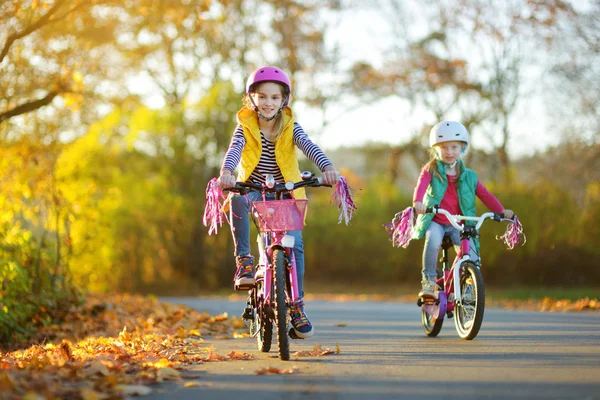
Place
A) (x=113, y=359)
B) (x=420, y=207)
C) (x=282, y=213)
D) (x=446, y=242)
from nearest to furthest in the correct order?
1. (x=113, y=359)
2. (x=282, y=213)
3. (x=420, y=207)
4. (x=446, y=242)

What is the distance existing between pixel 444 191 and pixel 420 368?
9.53 ft

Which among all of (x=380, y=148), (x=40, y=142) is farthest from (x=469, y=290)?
(x=380, y=148)

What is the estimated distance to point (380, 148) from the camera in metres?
35.2

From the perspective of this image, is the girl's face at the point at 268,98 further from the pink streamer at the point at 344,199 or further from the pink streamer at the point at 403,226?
the pink streamer at the point at 403,226

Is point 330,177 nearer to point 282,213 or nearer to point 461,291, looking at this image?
point 282,213

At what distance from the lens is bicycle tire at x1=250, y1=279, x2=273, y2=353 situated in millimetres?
6941

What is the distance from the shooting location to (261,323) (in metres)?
7.06

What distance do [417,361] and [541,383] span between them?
133 cm

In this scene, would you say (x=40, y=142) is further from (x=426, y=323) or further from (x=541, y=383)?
(x=541, y=383)

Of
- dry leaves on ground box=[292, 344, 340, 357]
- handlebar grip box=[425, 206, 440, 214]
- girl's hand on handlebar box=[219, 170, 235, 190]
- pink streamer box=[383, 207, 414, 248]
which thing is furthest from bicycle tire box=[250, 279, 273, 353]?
pink streamer box=[383, 207, 414, 248]

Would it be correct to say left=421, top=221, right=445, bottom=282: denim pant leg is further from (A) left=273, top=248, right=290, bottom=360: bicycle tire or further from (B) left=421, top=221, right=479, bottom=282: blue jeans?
(A) left=273, top=248, right=290, bottom=360: bicycle tire

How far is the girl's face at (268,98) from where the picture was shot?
7133 millimetres

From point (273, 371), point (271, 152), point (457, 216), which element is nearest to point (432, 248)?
point (457, 216)

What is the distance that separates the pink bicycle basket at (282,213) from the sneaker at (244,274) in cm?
52
